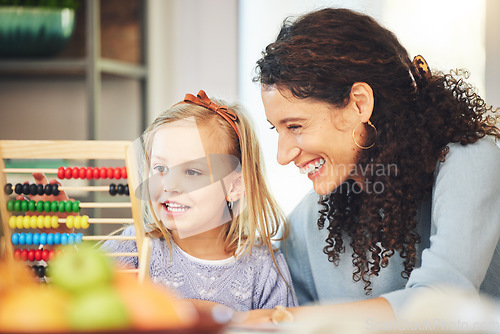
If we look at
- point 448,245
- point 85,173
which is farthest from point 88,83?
point 448,245

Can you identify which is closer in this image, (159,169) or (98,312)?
(98,312)

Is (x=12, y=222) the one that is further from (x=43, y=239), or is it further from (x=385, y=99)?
(x=385, y=99)

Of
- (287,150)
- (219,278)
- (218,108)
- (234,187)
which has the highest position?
(218,108)

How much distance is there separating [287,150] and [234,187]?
249 mm

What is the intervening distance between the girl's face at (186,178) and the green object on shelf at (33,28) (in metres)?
1.27

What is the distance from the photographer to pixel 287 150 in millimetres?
1271

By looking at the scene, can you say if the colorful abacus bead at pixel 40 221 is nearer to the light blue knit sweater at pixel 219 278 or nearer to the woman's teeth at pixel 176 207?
the light blue knit sweater at pixel 219 278

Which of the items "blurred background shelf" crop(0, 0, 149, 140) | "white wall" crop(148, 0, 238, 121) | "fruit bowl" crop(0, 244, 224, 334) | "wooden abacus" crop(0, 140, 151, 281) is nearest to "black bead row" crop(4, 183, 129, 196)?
"wooden abacus" crop(0, 140, 151, 281)

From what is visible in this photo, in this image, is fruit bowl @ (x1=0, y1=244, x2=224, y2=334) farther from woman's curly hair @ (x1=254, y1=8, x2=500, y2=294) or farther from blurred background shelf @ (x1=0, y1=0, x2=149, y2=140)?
blurred background shelf @ (x1=0, y1=0, x2=149, y2=140)

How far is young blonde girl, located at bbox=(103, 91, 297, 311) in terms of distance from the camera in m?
1.34

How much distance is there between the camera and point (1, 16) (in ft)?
7.69

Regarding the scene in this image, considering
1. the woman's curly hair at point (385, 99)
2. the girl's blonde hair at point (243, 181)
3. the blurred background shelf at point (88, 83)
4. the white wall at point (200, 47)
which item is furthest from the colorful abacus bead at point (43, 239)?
the white wall at point (200, 47)

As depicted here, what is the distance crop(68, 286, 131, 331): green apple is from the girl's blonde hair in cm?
97

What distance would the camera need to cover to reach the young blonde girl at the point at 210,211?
4.41 ft
